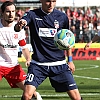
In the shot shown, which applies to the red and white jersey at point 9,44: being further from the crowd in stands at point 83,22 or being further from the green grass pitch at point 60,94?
the crowd in stands at point 83,22

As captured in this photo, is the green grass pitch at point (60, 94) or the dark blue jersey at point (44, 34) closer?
the dark blue jersey at point (44, 34)

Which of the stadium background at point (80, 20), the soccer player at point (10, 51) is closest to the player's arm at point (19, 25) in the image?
the soccer player at point (10, 51)

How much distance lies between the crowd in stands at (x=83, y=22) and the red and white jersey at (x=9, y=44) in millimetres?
19373

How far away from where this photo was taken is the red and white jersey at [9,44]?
9922 mm

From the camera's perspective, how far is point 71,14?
33719 mm

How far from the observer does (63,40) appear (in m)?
8.24

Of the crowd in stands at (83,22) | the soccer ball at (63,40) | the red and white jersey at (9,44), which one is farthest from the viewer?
the crowd in stands at (83,22)

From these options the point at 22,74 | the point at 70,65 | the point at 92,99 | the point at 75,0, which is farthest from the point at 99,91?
the point at 75,0

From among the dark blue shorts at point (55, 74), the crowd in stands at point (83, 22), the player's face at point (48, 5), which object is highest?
the player's face at point (48, 5)

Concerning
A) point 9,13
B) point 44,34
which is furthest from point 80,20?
point 44,34

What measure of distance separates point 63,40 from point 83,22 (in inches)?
959

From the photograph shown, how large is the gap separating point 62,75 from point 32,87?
0.60 meters

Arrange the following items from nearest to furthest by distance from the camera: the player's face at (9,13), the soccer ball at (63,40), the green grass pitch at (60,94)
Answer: the soccer ball at (63,40)
the player's face at (9,13)
the green grass pitch at (60,94)

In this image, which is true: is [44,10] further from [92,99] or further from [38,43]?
[92,99]
